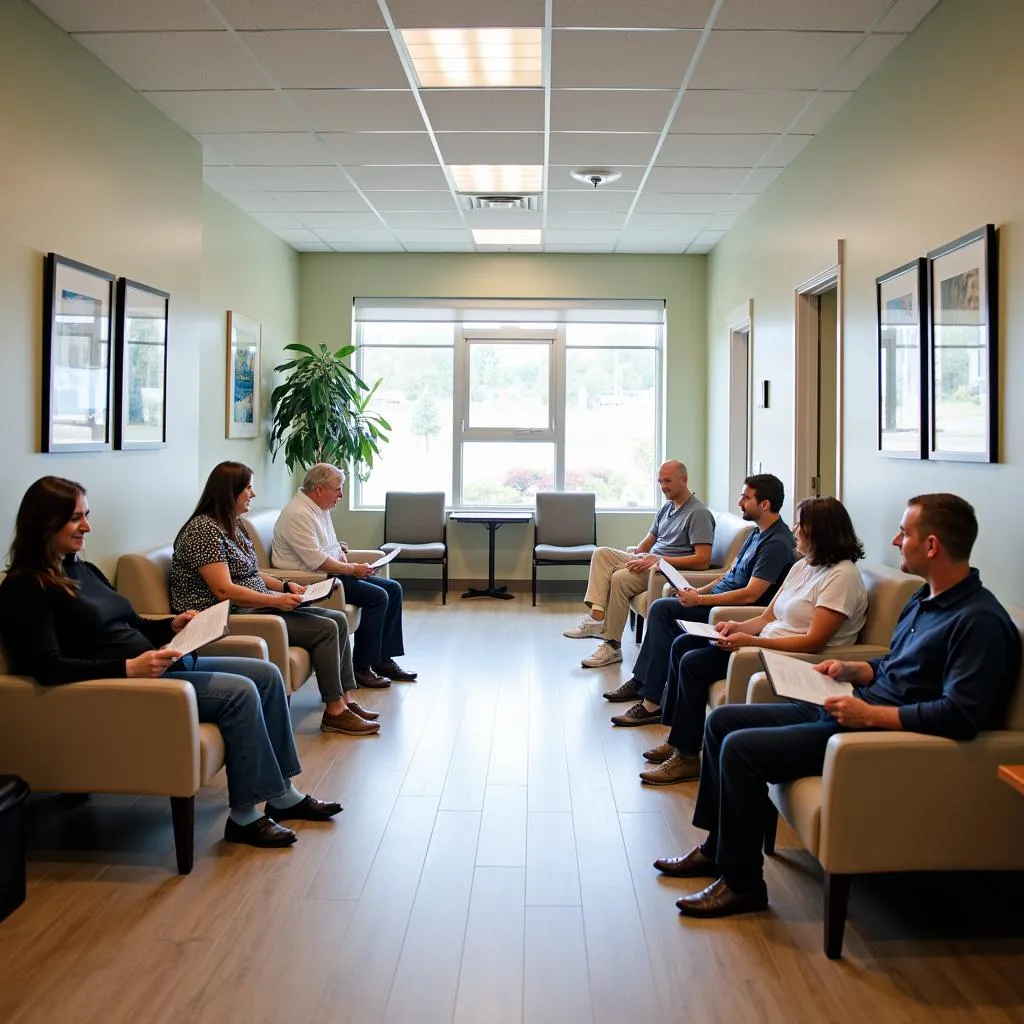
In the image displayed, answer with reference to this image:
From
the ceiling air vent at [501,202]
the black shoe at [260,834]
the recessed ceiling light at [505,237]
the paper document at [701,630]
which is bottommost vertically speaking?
the black shoe at [260,834]

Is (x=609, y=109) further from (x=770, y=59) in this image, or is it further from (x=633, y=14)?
(x=633, y=14)

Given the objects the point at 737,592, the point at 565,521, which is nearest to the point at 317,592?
the point at 737,592

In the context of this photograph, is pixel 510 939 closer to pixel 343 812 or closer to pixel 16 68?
pixel 343 812

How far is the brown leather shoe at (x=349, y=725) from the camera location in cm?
424

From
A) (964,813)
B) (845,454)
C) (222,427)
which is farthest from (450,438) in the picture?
(964,813)

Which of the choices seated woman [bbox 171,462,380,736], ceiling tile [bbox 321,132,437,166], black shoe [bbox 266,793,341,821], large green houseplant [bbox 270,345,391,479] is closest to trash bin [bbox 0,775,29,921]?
black shoe [bbox 266,793,341,821]

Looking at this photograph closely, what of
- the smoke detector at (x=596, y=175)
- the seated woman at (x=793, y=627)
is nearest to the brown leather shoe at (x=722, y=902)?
the seated woman at (x=793, y=627)

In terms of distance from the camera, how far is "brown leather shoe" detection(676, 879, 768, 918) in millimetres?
2590

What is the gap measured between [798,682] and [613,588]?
9.60 feet

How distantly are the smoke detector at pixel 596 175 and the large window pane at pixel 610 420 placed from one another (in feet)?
9.49

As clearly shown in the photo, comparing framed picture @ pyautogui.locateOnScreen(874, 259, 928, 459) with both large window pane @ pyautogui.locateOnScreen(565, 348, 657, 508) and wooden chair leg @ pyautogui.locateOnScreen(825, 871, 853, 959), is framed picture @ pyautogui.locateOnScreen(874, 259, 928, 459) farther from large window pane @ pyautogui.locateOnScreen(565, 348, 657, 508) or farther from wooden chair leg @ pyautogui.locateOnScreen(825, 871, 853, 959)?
large window pane @ pyautogui.locateOnScreen(565, 348, 657, 508)

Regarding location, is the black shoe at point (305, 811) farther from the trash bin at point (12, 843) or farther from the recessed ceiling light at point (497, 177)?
the recessed ceiling light at point (497, 177)

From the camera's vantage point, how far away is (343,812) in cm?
333

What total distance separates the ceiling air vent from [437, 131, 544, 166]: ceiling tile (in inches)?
29.0
